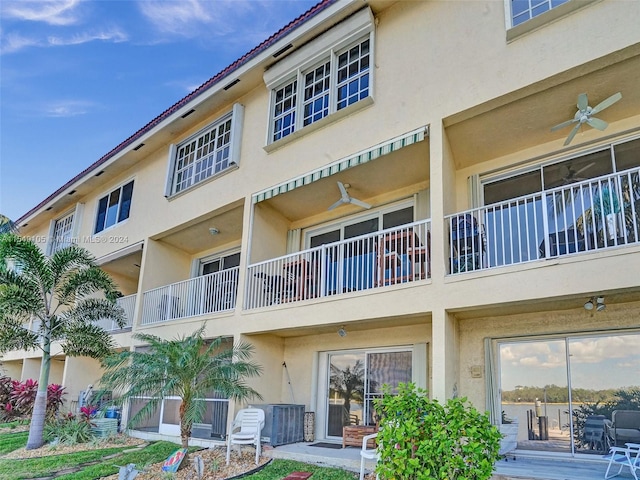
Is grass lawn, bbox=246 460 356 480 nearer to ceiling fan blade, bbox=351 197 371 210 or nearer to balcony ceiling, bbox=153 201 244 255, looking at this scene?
ceiling fan blade, bbox=351 197 371 210

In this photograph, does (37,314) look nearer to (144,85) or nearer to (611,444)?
(144,85)

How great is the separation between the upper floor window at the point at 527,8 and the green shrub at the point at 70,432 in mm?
15832

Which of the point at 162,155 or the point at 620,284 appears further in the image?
the point at 162,155

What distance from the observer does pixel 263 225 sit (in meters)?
14.4

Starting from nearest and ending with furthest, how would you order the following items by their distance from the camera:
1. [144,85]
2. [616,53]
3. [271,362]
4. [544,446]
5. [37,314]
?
1. [616,53]
2. [544,446]
3. [271,362]
4. [37,314]
5. [144,85]

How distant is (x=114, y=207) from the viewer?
20.6 metres

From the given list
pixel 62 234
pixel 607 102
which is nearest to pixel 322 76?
pixel 607 102

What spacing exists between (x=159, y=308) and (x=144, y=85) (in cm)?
1289

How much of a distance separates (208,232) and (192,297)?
2570 mm

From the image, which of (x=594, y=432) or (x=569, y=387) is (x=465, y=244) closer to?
(x=569, y=387)

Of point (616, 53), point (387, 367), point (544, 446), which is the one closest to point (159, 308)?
point (387, 367)

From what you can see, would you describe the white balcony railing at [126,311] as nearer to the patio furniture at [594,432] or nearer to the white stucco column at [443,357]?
the white stucco column at [443,357]

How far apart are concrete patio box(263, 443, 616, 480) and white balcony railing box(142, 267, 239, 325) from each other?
4.68 metres

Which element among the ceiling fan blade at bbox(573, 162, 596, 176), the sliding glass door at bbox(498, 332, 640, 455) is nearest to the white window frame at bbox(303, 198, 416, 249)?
the ceiling fan blade at bbox(573, 162, 596, 176)
